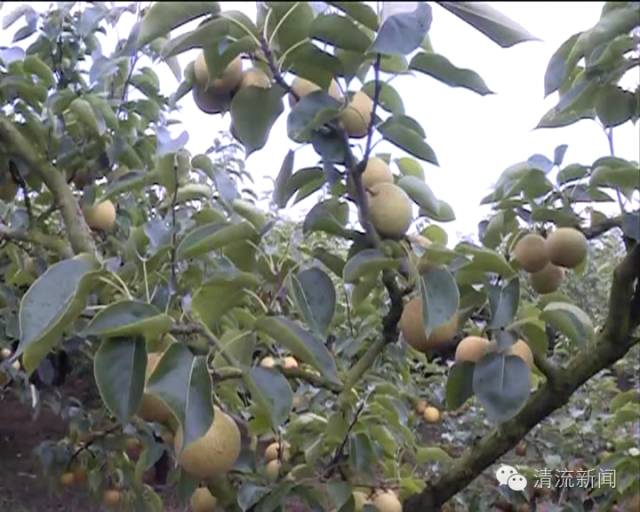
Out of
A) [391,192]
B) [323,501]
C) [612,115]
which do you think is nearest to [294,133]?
[391,192]

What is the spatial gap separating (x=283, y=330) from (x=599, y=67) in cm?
45

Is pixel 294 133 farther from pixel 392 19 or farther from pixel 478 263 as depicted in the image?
pixel 478 263

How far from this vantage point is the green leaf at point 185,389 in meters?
0.71

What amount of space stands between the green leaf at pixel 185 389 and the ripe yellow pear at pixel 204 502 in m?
0.47

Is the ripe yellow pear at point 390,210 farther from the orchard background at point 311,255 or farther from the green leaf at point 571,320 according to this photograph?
the green leaf at point 571,320

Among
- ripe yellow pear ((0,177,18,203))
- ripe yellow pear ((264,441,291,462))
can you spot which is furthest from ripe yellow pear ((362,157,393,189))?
ripe yellow pear ((0,177,18,203))

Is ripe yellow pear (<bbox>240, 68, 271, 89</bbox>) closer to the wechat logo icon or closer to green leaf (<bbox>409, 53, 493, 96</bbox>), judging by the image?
green leaf (<bbox>409, 53, 493, 96</bbox>)

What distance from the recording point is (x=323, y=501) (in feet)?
3.80

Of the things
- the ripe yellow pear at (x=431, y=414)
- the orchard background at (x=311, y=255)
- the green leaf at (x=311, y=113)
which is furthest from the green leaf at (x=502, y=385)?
the ripe yellow pear at (x=431, y=414)

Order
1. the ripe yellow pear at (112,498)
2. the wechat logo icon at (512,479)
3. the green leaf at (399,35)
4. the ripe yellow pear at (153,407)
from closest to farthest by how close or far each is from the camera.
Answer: the green leaf at (399,35), the ripe yellow pear at (153,407), the wechat logo icon at (512,479), the ripe yellow pear at (112,498)

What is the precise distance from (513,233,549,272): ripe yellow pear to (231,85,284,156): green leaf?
1.27 feet

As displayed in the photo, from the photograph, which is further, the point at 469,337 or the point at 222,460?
the point at 469,337

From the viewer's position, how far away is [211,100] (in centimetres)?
89

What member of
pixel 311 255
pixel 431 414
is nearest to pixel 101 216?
pixel 311 255
